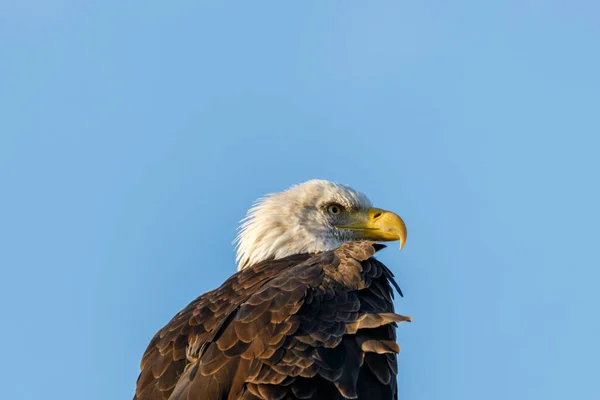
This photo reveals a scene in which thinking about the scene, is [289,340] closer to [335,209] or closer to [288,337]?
[288,337]

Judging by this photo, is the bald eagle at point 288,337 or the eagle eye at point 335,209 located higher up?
the eagle eye at point 335,209

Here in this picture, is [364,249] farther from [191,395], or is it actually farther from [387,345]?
[191,395]

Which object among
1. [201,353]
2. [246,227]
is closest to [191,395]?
[201,353]

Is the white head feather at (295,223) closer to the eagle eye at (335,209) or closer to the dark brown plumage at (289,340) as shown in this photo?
the eagle eye at (335,209)

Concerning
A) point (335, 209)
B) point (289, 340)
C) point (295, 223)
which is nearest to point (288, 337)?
point (289, 340)

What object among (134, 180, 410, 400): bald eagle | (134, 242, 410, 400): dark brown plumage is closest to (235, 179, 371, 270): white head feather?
(134, 180, 410, 400): bald eagle

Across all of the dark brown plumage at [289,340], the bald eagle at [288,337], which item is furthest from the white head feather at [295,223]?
the dark brown plumage at [289,340]

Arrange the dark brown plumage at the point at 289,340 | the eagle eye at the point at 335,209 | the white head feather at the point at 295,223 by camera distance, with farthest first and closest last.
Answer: the eagle eye at the point at 335,209
the white head feather at the point at 295,223
the dark brown plumage at the point at 289,340
